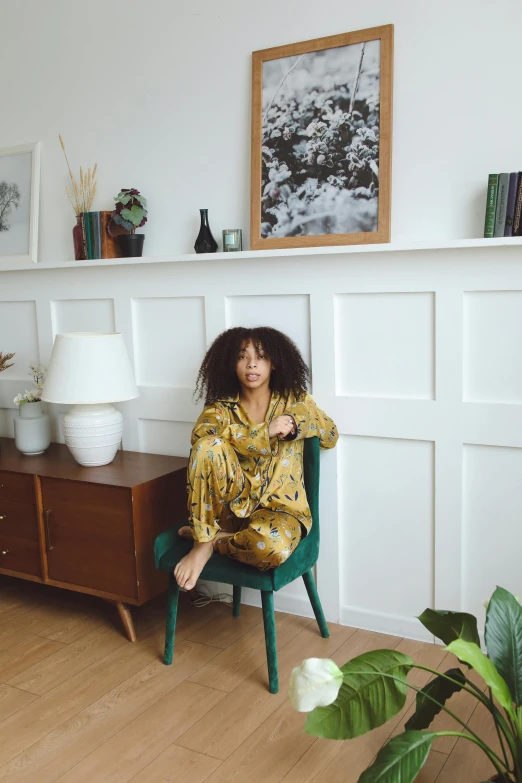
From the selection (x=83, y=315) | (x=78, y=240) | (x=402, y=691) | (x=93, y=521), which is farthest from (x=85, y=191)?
(x=402, y=691)

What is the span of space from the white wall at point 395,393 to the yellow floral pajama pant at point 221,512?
36 centimetres

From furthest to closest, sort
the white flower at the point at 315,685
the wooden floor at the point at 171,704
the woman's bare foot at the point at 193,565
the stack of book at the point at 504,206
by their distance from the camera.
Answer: the woman's bare foot at the point at 193,565 → the stack of book at the point at 504,206 → the wooden floor at the point at 171,704 → the white flower at the point at 315,685

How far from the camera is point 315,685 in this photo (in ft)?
4.21

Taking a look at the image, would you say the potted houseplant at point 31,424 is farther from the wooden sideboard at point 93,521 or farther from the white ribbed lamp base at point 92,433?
the white ribbed lamp base at point 92,433

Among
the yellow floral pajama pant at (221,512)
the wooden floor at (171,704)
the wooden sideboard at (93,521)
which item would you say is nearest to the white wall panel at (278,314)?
the yellow floral pajama pant at (221,512)

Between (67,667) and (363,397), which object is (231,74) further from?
(67,667)

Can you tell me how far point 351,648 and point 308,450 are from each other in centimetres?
66

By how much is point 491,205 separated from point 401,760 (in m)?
1.55

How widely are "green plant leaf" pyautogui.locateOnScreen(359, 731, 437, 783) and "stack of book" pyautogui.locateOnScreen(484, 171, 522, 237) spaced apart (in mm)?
1439

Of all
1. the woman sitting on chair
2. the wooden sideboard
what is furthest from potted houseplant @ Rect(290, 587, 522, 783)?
the wooden sideboard

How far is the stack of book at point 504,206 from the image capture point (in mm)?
2193

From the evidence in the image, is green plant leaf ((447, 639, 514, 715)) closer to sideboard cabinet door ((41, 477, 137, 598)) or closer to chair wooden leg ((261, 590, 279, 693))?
chair wooden leg ((261, 590, 279, 693))

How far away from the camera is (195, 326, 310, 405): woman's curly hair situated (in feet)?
8.20

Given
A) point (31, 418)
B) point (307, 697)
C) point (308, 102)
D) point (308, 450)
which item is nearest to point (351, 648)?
point (308, 450)
